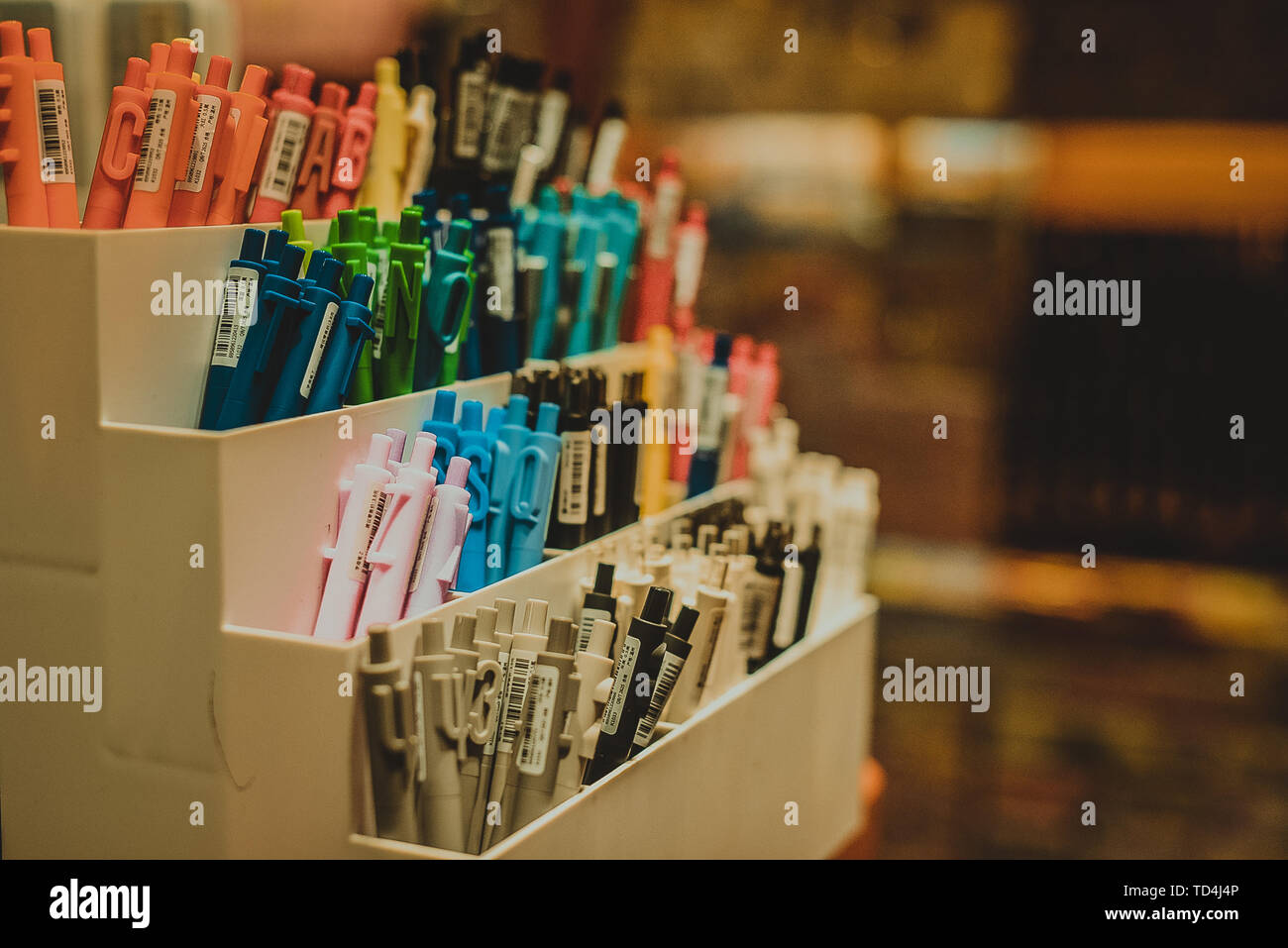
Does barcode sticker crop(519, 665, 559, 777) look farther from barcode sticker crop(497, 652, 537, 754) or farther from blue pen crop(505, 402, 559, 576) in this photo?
blue pen crop(505, 402, 559, 576)

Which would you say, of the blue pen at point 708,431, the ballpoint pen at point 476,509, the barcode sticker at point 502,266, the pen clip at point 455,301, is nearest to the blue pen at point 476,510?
the ballpoint pen at point 476,509

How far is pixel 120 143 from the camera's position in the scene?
0.91 m

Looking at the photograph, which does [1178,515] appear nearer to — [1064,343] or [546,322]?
[1064,343]

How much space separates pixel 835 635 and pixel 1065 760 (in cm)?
125

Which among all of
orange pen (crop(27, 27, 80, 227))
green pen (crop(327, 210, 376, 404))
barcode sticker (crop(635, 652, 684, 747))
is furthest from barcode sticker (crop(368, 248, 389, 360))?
barcode sticker (crop(635, 652, 684, 747))

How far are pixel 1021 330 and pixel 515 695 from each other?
1.73 m

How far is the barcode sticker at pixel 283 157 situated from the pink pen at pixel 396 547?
0.27m

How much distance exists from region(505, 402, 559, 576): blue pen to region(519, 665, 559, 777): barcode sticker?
0.52 ft

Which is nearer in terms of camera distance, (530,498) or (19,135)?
(19,135)

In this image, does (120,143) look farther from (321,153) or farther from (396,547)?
(396,547)

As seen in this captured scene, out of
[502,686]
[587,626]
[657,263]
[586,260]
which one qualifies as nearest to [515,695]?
[502,686]
